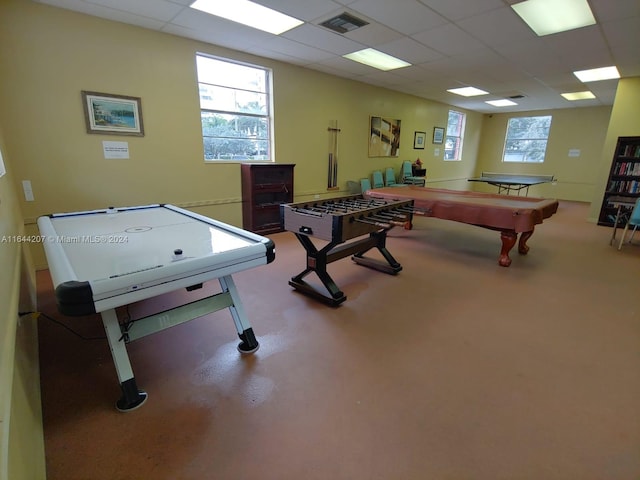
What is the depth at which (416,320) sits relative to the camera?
2.47 meters

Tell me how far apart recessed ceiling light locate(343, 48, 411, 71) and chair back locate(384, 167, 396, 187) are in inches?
95.6

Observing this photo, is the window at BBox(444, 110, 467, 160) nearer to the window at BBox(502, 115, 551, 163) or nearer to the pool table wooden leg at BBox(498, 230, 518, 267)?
the window at BBox(502, 115, 551, 163)

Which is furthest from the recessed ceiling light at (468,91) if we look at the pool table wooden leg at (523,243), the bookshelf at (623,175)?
the pool table wooden leg at (523,243)

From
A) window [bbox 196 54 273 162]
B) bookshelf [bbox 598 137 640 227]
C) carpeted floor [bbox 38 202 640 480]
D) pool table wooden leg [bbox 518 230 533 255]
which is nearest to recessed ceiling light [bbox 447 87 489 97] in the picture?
bookshelf [bbox 598 137 640 227]

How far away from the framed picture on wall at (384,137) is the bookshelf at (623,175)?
404cm

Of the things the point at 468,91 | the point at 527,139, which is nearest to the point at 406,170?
the point at 468,91

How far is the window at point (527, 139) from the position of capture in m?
9.28

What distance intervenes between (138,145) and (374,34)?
3.07 metres

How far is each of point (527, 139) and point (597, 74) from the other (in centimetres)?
482

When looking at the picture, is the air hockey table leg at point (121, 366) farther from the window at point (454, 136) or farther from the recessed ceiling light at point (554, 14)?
the window at point (454, 136)

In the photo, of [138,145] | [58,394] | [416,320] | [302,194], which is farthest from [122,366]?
[302,194]

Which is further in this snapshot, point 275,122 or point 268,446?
point 275,122

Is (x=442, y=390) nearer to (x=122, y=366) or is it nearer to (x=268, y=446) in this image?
(x=268, y=446)

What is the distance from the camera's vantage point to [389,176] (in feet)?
23.7
